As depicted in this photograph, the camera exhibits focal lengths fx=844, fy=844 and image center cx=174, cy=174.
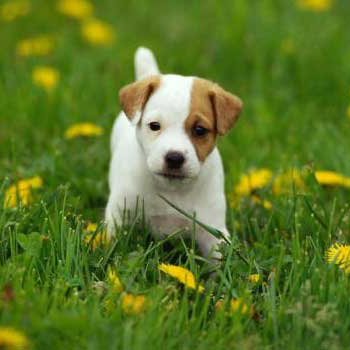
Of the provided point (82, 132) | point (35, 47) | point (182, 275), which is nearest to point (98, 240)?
point (182, 275)

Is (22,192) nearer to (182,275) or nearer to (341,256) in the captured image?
(182,275)

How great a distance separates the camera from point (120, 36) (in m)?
6.53

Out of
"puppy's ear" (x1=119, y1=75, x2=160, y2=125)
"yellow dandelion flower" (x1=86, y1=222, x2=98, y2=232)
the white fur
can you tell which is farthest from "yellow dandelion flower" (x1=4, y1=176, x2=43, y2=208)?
"puppy's ear" (x1=119, y1=75, x2=160, y2=125)

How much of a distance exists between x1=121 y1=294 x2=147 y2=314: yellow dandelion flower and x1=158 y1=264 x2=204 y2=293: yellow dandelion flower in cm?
18

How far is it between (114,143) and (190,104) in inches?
40.0

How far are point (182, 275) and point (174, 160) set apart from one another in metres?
0.43

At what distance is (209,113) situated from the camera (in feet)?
10.8

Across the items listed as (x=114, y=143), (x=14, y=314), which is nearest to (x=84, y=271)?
(x=14, y=314)

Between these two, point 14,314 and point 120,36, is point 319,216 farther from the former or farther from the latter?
point 120,36

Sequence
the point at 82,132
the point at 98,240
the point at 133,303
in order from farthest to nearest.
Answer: the point at 82,132, the point at 98,240, the point at 133,303

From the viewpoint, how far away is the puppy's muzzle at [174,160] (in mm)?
3125

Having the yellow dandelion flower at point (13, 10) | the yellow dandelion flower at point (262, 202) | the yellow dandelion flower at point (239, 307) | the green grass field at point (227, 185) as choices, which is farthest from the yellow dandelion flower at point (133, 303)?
the yellow dandelion flower at point (13, 10)

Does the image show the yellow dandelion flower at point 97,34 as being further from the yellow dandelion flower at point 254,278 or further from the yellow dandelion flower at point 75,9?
the yellow dandelion flower at point 254,278

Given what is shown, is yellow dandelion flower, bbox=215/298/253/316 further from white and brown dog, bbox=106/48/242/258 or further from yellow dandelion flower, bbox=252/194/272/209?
yellow dandelion flower, bbox=252/194/272/209
